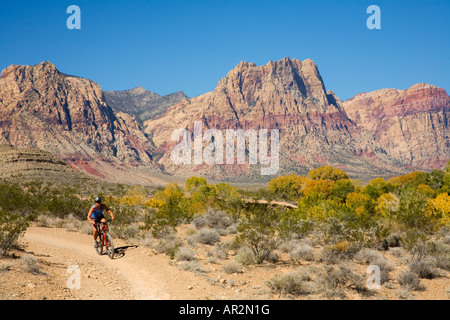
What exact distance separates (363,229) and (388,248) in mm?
1910

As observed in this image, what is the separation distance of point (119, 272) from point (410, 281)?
375 inches

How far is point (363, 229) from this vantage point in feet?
59.7

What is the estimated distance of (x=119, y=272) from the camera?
962 centimetres

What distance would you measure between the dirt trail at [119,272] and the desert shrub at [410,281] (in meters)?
6.69

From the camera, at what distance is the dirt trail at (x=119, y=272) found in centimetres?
812

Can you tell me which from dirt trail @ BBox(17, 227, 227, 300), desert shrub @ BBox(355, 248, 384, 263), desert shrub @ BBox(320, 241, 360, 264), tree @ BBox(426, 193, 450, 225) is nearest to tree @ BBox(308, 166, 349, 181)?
tree @ BBox(426, 193, 450, 225)

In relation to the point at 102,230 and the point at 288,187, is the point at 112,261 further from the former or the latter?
the point at 288,187

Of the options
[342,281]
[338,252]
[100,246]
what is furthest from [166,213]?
[342,281]

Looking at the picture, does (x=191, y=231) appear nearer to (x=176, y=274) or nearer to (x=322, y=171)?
(x=176, y=274)

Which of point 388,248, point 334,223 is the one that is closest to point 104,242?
point 334,223

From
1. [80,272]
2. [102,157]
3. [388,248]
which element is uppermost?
[102,157]

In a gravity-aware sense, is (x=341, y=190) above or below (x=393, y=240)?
above

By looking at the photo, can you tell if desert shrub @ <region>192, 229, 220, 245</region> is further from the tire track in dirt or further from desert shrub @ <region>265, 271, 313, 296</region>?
desert shrub @ <region>265, 271, 313, 296</region>
